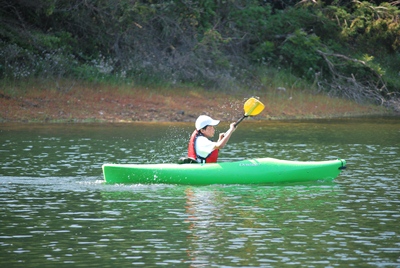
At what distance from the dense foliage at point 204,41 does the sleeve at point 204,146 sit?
496 inches

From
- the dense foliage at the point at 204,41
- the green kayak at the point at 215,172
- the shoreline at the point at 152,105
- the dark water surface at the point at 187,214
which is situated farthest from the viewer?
the dense foliage at the point at 204,41

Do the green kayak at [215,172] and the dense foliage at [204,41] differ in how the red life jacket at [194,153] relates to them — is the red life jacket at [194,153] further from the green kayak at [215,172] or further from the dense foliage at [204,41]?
the dense foliage at [204,41]

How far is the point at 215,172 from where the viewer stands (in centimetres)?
1309

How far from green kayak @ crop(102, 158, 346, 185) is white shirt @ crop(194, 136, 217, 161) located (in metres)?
0.26

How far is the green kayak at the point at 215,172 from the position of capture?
13.0 metres

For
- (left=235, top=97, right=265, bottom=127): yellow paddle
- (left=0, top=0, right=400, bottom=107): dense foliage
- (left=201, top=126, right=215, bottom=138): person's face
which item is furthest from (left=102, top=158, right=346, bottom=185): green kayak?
(left=0, top=0, right=400, bottom=107): dense foliage

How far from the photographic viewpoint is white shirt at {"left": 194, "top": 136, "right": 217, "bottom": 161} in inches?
523

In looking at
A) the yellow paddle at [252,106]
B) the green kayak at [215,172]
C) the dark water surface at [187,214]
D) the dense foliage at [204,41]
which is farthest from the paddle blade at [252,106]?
the dense foliage at [204,41]

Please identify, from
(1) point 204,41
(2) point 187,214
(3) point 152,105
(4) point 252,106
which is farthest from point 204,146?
(1) point 204,41

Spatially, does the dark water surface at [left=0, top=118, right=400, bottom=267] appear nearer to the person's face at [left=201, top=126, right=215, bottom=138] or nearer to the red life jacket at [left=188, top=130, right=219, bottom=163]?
the red life jacket at [left=188, top=130, right=219, bottom=163]

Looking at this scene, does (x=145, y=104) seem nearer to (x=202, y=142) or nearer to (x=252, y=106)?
(x=252, y=106)

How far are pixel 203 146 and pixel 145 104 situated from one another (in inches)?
501

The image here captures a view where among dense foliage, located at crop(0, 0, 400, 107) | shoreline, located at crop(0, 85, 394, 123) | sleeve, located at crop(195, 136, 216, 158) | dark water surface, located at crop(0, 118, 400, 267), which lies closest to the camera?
dark water surface, located at crop(0, 118, 400, 267)

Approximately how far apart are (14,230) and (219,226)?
7.80 feet
